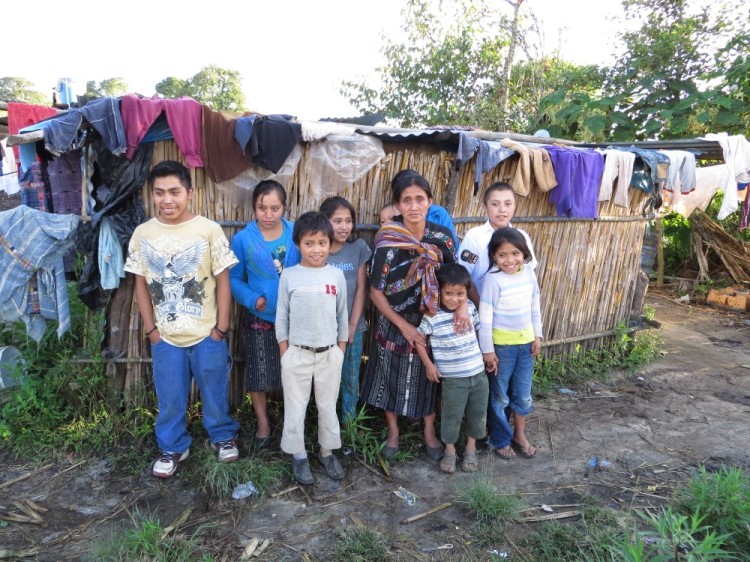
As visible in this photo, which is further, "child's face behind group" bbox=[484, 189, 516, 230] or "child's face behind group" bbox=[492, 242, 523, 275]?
"child's face behind group" bbox=[484, 189, 516, 230]

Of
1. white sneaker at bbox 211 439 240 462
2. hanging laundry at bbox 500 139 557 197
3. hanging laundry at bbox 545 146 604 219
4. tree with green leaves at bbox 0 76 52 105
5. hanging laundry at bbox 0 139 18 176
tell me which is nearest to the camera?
white sneaker at bbox 211 439 240 462

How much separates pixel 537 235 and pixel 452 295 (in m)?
1.95

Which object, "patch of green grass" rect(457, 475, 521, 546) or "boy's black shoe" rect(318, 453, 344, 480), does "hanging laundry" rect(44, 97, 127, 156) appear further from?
"patch of green grass" rect(457, 475, 521, 546)

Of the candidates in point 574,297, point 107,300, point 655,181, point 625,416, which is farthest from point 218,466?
point 655,181

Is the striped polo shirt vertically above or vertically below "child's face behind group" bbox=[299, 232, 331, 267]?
below

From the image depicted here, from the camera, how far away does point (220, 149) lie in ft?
10.3

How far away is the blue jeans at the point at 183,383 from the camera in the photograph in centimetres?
291

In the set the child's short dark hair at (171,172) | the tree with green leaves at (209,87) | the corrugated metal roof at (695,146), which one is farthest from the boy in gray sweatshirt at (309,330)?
the tree with green leaves at (209,87)

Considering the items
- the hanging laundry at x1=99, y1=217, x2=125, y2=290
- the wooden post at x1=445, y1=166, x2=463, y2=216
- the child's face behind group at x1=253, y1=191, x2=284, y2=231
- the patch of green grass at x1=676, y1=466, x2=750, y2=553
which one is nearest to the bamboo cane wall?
the wooden post at x1=445, y1=166, x2=463, y2=216

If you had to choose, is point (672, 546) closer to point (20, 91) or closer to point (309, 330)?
point (309, 330)

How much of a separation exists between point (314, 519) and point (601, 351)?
12.3ft

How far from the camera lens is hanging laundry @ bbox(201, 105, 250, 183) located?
3.08 m

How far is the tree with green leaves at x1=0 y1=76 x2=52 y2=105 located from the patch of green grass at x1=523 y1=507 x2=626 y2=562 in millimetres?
31173

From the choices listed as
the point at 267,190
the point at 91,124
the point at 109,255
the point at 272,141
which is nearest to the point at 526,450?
the point at 267,190
